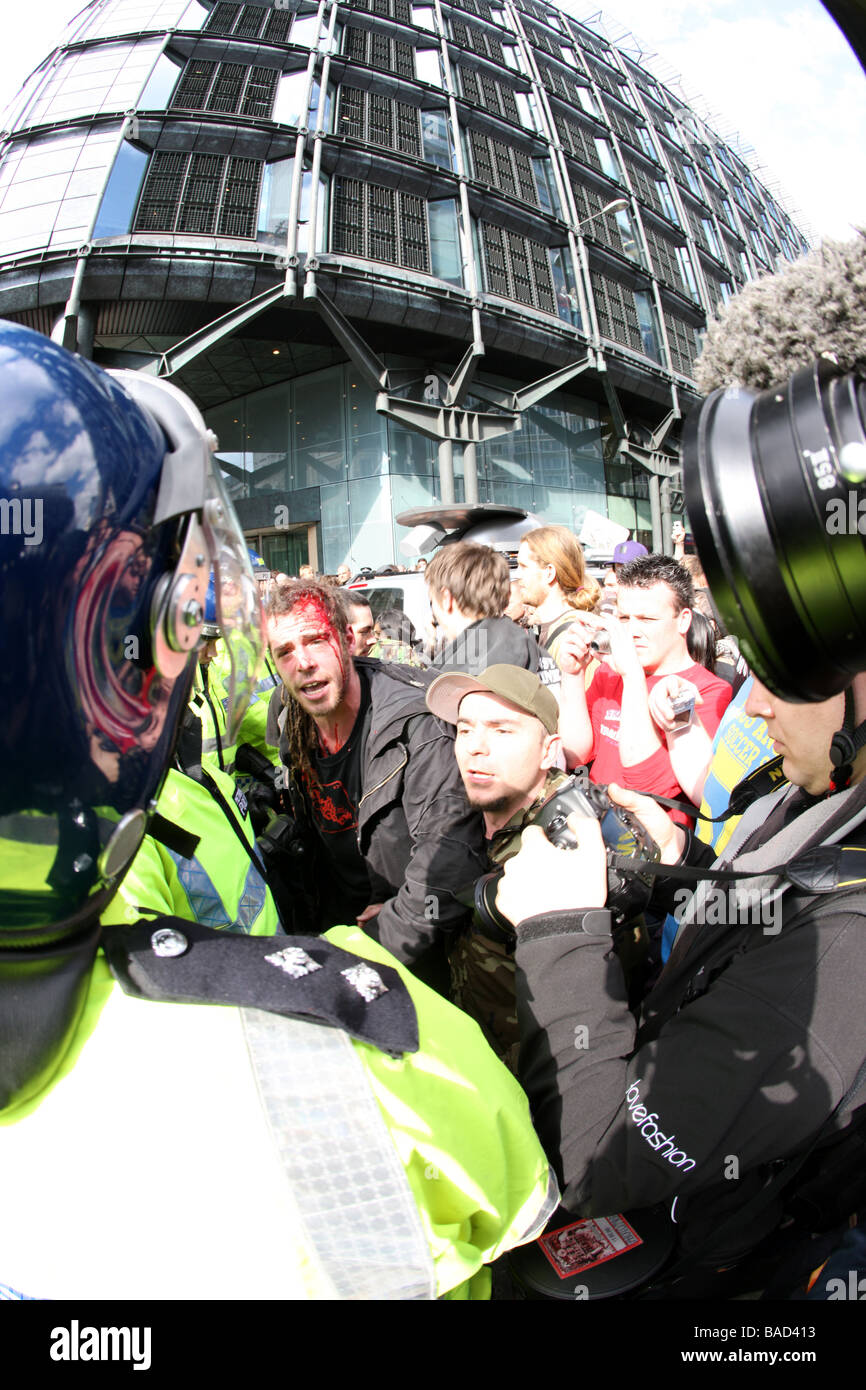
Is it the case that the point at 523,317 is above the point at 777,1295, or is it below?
above

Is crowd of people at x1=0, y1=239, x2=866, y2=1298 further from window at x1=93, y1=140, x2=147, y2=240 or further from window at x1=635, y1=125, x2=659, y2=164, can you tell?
window at x1=635, y1=125, x2=659, y2=164

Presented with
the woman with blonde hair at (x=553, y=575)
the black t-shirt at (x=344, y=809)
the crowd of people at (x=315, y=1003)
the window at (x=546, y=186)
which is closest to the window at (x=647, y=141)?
the window at (x=546, y=186)

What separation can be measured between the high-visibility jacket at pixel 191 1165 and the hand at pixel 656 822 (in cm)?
118

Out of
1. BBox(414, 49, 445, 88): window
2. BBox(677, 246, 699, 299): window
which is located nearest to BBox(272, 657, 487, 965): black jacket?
BBox(414, 49, 445, 88): window

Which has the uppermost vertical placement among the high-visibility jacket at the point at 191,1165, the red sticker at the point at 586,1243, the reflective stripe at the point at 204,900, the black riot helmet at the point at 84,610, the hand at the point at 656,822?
the black riot helmet at the point at 84,610

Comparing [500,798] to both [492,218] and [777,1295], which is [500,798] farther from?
[492,218]

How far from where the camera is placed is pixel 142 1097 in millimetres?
729

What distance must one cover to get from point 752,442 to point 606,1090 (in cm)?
93

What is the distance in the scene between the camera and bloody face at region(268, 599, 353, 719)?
8.88 feet

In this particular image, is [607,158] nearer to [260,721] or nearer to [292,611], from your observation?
[260,721]

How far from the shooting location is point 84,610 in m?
0.75

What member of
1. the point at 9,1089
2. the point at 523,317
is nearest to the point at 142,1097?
the point at 9,1089

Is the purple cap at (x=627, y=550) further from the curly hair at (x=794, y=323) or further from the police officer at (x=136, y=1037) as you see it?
the police officer at (x=136, y=1037)

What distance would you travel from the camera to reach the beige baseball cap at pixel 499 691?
86.6 inches
